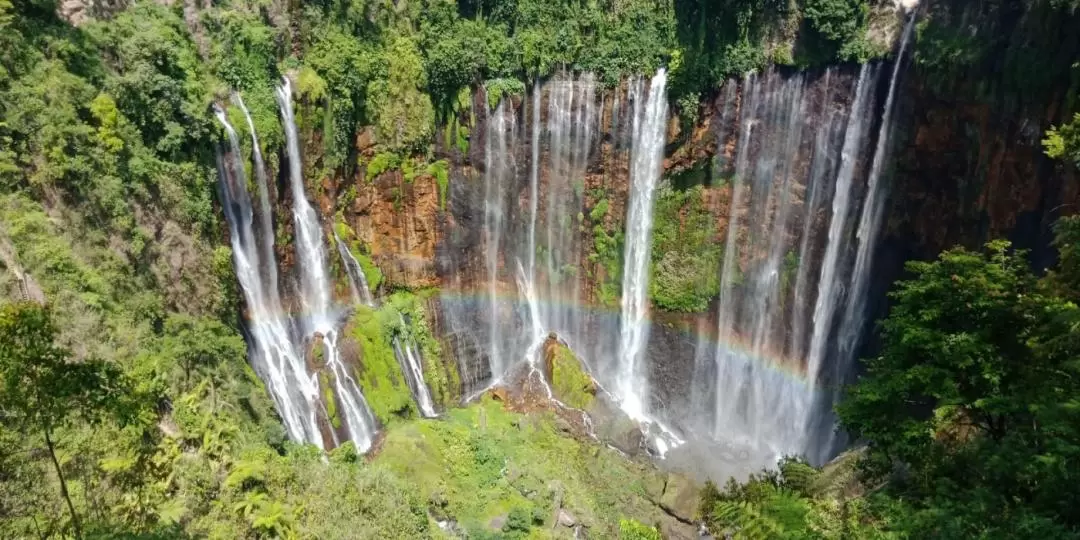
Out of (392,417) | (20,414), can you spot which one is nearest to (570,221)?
(392,417)

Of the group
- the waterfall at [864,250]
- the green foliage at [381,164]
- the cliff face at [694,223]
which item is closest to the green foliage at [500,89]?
the cliff face at [694,223]

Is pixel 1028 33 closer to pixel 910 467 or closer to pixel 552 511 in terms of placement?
pixel 910 467

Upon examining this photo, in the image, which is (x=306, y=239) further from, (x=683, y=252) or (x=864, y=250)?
(x=864, y=250)

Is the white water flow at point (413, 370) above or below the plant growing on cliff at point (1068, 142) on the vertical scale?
below

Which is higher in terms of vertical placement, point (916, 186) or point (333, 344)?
point (916, 186)

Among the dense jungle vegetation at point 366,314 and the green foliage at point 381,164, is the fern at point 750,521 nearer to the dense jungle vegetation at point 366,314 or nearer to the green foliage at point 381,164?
the dense jungle vegetation at point 366,314

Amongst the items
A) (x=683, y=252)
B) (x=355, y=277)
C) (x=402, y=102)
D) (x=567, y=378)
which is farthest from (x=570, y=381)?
(x=402, y=102)

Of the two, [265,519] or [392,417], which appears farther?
[392,417]
